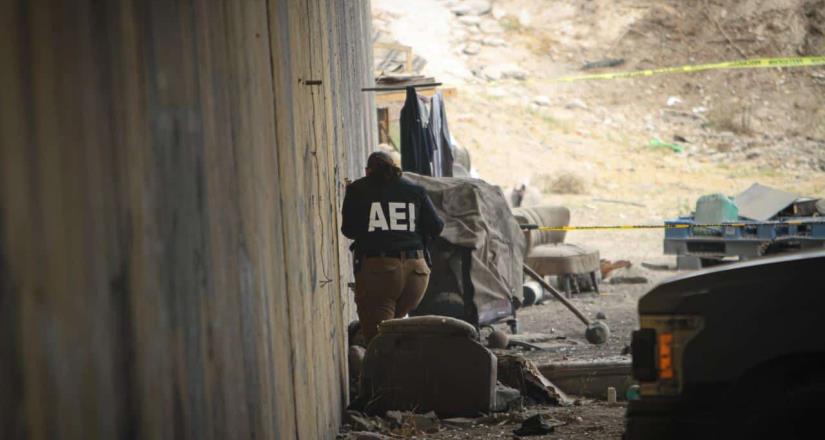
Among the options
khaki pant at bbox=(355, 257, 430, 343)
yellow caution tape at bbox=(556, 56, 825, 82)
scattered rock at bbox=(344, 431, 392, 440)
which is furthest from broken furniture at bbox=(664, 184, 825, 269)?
yellow caution tape at bbox=(556, 56, 825, 82)

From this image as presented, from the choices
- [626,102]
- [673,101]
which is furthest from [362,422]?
[673,101]

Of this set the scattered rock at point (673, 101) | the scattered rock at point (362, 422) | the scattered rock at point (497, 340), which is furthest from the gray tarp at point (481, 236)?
the scattered rock at point (673, 101)

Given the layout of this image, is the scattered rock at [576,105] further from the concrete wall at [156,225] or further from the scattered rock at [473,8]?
the concrete wall at [156,225]

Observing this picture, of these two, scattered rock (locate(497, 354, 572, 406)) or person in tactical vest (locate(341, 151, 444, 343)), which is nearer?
scattered rock (locate(497, 354, 572, 406))

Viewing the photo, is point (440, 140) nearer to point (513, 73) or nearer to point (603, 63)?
point (513, 73)

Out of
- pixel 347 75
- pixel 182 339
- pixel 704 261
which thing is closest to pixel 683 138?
pixel 704 261

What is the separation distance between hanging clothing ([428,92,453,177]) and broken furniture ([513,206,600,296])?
1.26 meters

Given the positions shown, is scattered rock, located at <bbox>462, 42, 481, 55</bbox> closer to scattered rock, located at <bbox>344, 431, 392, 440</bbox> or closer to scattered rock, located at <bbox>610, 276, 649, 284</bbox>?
scattered rock, located at <bbox>610, 276, 649, 284</bbox>

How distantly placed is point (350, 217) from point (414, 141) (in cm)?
448

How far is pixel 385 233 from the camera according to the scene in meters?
8.23

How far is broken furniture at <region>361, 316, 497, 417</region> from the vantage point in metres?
7.28

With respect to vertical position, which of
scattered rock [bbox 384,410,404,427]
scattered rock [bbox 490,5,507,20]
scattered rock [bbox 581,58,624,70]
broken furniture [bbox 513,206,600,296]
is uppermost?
scattered rock [bbox 490,5,507,20]

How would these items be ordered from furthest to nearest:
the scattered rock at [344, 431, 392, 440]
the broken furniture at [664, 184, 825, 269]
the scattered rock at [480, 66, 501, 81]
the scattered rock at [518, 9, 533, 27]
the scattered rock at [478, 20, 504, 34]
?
1. the scattered rock at [518, 9, 533, 27]
2. the scattered rock at [478, 20, 504, 34]
3. the scattered rock at [480, 66, 501, 81]
4. the broken furniture at [664, 184, 825, 269]
5. the scattered rock at [344, 431, 392, 440]

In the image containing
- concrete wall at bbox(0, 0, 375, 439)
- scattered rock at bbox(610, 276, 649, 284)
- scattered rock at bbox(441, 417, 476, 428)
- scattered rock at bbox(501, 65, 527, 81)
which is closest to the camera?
concrete wall at bbox(0, 0, 375, 439)
